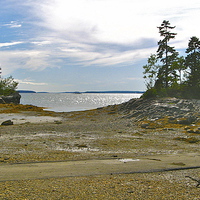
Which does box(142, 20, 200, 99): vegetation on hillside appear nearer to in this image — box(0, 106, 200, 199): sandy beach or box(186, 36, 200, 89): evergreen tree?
box(186, 36, 200, 89): evergreen tree

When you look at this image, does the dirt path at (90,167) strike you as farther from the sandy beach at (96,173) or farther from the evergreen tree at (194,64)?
the evergreen tree at (194,64)

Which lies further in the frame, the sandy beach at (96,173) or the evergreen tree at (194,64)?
the evergreen tree at (194,64)

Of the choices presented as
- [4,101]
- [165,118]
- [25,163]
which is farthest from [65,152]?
[4,101]

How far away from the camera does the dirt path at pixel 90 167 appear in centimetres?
641

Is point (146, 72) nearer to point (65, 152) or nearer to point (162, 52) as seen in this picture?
point (162, 52)

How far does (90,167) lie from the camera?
23.6ft

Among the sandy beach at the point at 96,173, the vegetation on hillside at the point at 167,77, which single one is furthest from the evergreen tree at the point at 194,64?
the sandy beach at the point at 96,173

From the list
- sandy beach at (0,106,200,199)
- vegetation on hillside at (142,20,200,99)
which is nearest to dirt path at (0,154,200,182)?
sandy beach at (0,106,200,199)

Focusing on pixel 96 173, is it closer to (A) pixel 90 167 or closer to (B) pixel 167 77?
(A) pixel 90 167

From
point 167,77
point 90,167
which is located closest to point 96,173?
point 90,167

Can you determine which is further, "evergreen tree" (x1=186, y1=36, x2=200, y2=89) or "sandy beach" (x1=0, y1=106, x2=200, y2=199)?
"evergreen tree" (x1=186, y1=36, x2=200, y2=89)

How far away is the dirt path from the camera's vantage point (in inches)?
252

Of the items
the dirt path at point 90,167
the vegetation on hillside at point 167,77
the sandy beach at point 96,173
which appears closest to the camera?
the sandy beach at point 96,173

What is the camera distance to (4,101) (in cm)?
5650
